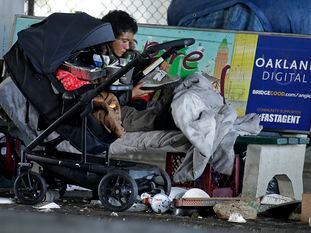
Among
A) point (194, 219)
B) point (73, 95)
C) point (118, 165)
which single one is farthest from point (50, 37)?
point (194, 219)

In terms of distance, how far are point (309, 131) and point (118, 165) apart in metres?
2.03

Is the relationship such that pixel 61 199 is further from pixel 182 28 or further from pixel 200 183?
pixel 182 28

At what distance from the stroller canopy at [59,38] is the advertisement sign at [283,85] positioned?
178 cm

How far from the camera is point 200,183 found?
5930 millimetres

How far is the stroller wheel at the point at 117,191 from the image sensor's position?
195 inches

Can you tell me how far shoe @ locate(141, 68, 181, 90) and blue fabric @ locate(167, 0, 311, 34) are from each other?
77 centimetres

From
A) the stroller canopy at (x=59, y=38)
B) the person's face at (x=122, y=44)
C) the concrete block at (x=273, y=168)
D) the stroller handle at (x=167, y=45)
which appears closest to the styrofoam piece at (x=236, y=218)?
the concrete block at (x=273, y=168)

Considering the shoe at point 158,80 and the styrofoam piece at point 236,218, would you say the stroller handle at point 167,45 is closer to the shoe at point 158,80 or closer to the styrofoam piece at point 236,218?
the styrofoam piece at point 236,218

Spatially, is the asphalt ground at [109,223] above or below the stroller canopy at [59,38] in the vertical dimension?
below

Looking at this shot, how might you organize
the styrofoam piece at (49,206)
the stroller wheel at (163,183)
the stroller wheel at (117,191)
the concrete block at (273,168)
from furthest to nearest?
the concrete block at (273,168), the stroller wheel at (163,183), the styrofoam piece at (49,206), the stroller wheel at (117,191)

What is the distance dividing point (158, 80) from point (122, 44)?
2.19 feet

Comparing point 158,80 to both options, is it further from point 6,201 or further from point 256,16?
point 6,201

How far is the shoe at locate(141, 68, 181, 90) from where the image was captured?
20.4 feet

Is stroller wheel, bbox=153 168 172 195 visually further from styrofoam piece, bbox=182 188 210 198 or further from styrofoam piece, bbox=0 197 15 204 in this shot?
styrofoam piece, bbox=0 197 15 204
